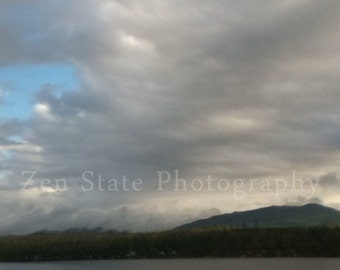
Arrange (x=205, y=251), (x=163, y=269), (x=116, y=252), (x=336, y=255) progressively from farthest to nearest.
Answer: (x=116, y=252)
(x=205, y=251)
(x=336, y=255)
(x=163, y=269)

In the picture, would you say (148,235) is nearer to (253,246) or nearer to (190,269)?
(253,246)

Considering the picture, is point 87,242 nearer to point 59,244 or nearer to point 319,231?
point 59,244

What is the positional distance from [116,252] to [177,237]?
1866 cm

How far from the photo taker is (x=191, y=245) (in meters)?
171

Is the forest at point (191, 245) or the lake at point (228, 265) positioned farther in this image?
the forest at point (191, 245)

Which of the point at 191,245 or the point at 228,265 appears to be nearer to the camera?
the point at 228,265

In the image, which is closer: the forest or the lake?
the lake

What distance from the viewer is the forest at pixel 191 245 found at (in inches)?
6457

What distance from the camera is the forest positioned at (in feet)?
538

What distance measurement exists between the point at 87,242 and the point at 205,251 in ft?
131

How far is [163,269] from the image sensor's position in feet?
341

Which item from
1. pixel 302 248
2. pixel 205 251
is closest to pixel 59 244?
pixel 205 251

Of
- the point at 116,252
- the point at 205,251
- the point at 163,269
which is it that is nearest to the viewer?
the point at 163,269

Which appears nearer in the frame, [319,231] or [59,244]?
[319,231]
